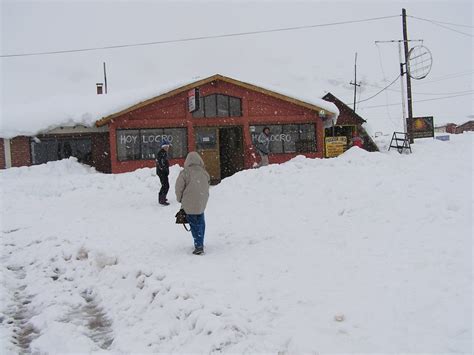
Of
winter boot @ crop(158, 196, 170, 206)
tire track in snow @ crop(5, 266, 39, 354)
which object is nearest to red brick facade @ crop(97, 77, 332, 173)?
winter boot @ crop(158, 196, 170, 206)

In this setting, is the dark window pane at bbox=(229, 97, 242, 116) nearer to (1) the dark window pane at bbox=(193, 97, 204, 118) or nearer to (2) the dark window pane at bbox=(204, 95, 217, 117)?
(2) the dark window pane at bbox=(204, 95, 217, 117)

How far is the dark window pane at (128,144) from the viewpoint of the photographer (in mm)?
19062

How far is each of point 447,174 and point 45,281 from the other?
340 inches

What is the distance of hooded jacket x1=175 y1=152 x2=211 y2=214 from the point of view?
743cm

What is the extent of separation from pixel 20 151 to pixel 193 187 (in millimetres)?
15629

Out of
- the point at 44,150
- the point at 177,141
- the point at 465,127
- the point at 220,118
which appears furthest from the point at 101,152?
the point at 465,127

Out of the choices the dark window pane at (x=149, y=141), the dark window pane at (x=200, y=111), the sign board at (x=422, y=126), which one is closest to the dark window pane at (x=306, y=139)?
the dark window pane at (x=200, y=111)

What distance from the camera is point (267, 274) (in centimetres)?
589

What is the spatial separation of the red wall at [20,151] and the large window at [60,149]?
24 cm

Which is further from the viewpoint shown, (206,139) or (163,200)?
(206,139)

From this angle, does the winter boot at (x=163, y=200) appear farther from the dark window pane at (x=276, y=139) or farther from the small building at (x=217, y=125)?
the dark window pane at (x=276, y=139)

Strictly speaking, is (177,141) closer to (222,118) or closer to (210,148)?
(210,148)

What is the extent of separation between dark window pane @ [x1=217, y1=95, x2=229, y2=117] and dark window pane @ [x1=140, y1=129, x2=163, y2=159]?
2.90m

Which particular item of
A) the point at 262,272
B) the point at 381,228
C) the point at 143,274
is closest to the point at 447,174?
the point at 381,228
